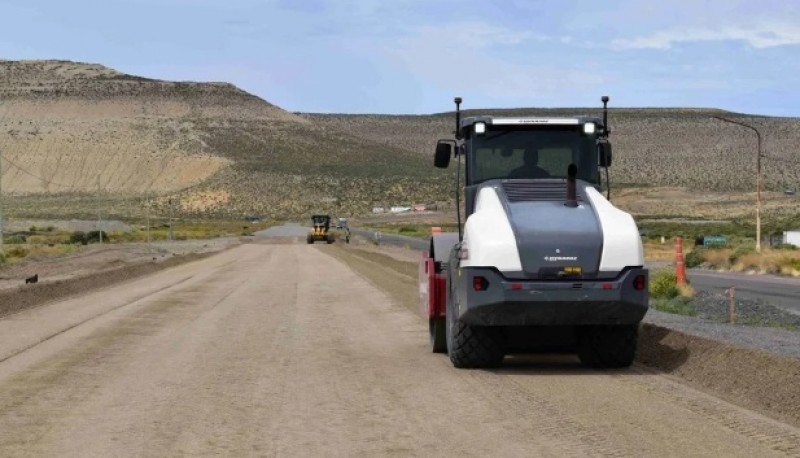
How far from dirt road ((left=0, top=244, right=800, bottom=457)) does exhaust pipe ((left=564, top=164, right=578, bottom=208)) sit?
6.45ft

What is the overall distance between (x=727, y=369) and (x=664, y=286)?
1671 centimetres

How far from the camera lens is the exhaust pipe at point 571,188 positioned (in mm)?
13297

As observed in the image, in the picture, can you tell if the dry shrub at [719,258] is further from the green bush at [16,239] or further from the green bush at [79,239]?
the green bush at [16,239]

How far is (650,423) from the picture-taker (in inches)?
404

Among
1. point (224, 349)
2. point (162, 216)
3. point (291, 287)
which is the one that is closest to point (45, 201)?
point (162, 216)

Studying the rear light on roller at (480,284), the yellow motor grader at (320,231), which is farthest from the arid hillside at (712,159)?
the rear light on roller at (480,284)

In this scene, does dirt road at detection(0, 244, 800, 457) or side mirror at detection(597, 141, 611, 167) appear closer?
dirt road at detection(0, 244, 800, 457)

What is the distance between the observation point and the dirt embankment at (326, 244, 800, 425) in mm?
11789

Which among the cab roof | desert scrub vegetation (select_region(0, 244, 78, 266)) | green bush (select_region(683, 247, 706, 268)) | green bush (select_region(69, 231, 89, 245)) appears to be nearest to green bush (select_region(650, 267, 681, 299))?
the cab roof

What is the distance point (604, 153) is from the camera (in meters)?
14.2

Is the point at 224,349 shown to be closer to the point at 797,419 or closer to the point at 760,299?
the point at 797,419

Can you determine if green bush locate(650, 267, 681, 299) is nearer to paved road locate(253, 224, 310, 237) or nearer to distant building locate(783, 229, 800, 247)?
distant building locate(783, 229, 800, 247)

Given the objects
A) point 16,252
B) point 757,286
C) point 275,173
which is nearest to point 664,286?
point 757,286

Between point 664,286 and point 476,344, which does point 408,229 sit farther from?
point 476,344
